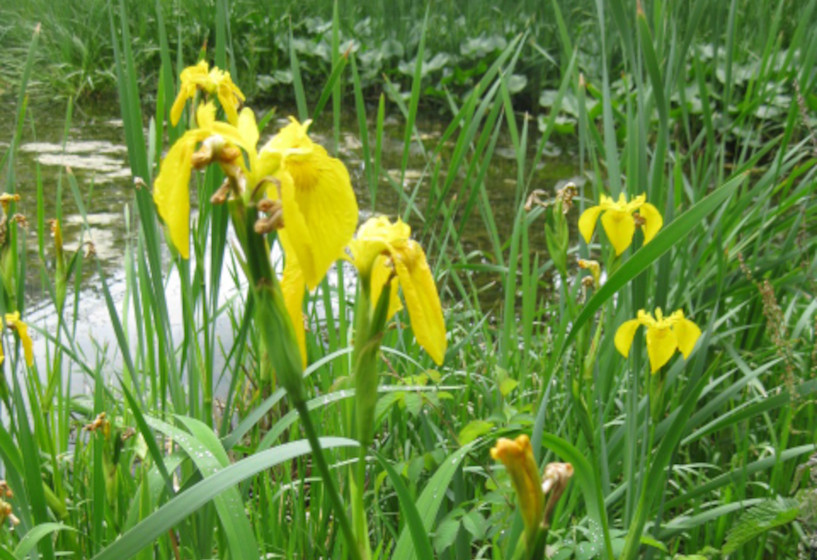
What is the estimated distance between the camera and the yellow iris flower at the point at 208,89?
115cm

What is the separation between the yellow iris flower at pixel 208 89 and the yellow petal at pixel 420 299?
0.51 meters

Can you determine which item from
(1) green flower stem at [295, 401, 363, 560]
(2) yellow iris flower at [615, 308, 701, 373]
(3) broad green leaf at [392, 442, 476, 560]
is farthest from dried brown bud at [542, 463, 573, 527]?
(2) yellow iris flower at [615, 308, 701, 373]

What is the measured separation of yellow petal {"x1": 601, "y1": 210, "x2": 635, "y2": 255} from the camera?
3.94 feet

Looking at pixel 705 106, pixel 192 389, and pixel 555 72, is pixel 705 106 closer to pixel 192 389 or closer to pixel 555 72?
pixel 192 389

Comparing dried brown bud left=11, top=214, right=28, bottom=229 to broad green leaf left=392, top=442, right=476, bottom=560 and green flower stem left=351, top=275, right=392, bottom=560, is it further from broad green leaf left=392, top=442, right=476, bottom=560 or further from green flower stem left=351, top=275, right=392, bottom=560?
green flower stem left=351, top=275, right=392, bottom=560

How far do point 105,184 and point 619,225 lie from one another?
304cm

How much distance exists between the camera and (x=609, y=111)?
1388mm

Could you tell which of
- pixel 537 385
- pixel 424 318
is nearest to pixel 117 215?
pixel 537 385

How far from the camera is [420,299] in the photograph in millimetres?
700

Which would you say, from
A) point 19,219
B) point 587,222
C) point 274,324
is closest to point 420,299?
point 274,324

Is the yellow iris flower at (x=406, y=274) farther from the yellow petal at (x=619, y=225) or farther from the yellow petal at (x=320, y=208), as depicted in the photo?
the yellow petal at (x=619, y=225)

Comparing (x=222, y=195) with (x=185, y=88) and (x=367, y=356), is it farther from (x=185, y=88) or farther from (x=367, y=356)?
(x=185, y=88)

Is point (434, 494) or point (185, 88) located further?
point (185, 88)

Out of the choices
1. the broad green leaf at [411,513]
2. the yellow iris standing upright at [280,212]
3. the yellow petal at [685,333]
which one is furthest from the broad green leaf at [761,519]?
the yellow iris standing upright at [280,212]
